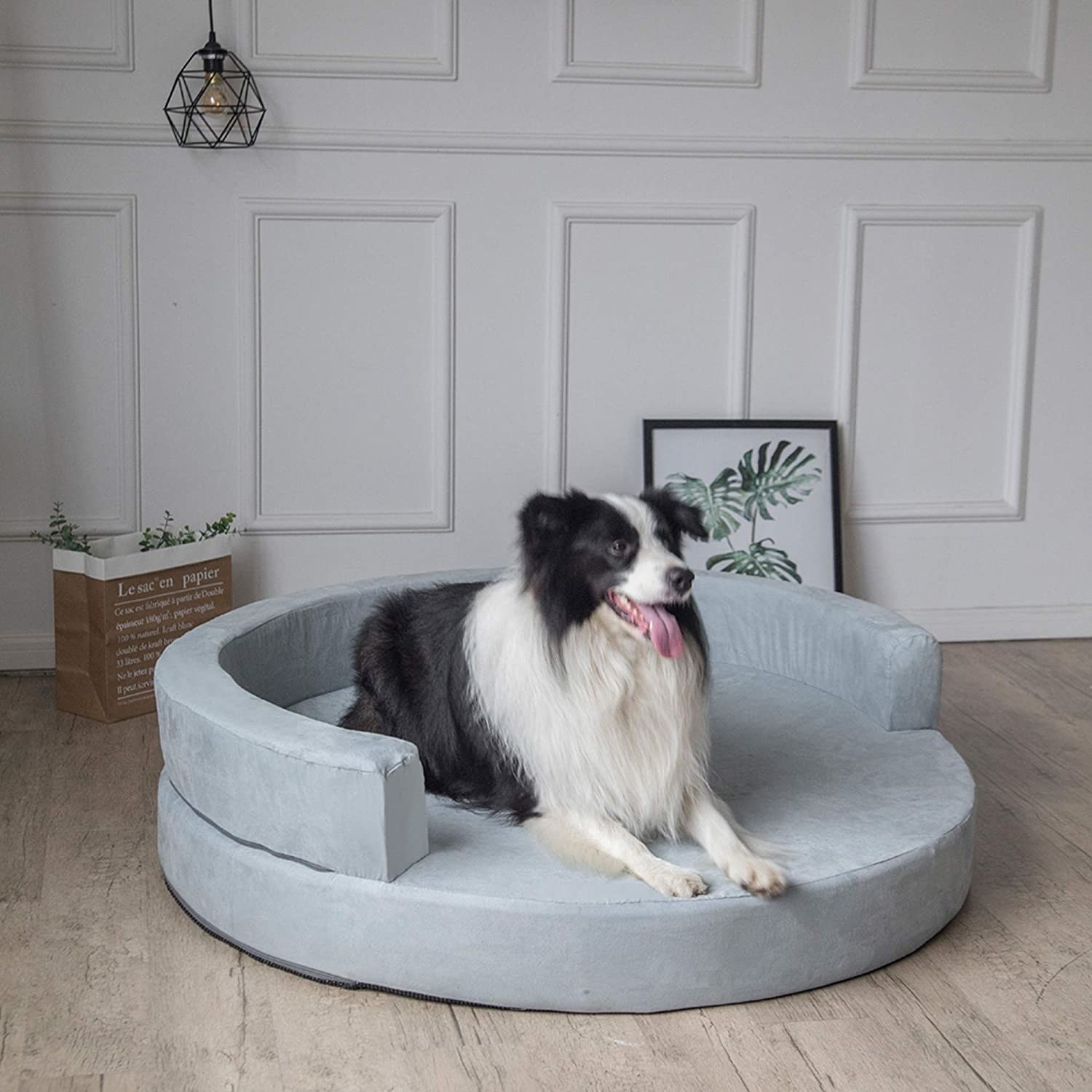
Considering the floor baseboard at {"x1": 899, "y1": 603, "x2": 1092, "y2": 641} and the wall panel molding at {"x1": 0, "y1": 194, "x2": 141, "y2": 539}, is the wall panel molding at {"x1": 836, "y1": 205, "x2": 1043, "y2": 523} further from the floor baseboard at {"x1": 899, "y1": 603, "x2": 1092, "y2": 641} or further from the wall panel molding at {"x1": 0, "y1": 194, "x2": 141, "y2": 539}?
the wall panel molding at {"x1": 0, "y1": 194, "x2": 141, "y2": 539}

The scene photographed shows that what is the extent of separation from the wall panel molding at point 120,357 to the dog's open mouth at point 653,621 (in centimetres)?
210

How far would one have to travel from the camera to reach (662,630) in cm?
212

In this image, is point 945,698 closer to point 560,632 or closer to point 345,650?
point 345,650

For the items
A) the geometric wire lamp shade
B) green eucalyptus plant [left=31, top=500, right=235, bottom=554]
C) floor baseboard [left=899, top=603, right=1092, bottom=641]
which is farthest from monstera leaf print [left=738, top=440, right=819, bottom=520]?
the geometric wire lamp shade

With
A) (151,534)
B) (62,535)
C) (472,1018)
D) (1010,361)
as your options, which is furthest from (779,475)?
(472,1018)

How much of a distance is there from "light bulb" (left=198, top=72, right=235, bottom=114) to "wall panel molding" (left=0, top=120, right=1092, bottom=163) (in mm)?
167

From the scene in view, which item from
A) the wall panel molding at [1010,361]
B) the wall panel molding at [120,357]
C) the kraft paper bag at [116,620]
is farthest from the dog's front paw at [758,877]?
the wall panel molding at [120,357]

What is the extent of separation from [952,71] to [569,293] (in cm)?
126

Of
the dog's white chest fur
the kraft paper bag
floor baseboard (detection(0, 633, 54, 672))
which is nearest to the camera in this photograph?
the dog's white chest fur

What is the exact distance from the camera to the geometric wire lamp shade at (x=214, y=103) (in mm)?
3520

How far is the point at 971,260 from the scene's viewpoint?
4070 mm

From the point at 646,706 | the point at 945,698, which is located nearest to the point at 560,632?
the point at 646,706

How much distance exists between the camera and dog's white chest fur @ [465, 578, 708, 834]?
7.13 feet

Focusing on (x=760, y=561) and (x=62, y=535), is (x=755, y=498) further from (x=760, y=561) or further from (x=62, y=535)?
(x=62, y=535)
